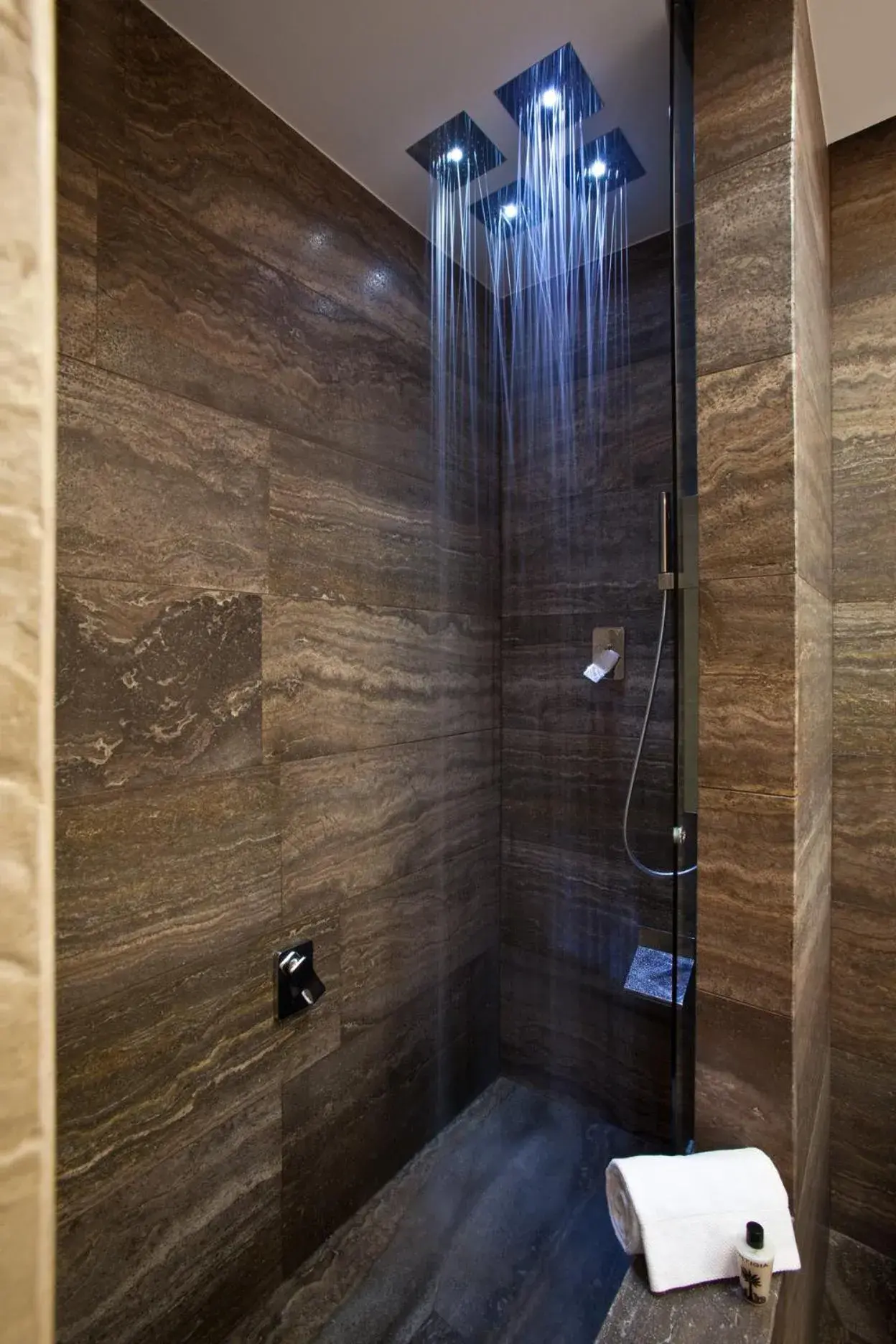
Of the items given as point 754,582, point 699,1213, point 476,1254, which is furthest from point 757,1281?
point 754,582

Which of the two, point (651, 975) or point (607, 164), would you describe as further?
point (651, 975)

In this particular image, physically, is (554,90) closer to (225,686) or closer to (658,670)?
(658,670)

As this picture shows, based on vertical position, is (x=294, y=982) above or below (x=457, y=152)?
below

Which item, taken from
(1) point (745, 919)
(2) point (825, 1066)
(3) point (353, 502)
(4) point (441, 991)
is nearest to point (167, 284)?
(3) point (353, 502)

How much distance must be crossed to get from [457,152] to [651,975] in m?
2.23

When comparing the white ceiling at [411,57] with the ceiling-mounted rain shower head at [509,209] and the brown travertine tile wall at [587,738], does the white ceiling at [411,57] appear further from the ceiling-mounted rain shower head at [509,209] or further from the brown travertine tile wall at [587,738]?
the brown travertine tile wall at [587,738]

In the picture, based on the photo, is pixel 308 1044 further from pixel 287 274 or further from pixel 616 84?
pixel 616 84

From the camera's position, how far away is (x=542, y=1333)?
4.70ft

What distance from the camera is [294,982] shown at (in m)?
1.50

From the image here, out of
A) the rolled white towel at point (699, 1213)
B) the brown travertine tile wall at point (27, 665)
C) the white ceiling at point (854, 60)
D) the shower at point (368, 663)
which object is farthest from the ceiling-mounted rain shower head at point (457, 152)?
the rolled white towel at point (699, 1213)

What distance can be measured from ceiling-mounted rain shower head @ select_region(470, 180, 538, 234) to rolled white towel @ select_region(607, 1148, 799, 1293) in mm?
2227

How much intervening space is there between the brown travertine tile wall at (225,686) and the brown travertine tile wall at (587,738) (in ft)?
1.23

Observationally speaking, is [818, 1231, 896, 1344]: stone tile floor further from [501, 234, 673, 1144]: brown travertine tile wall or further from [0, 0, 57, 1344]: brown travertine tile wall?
[0, 0, 57, 1344]: brown travertine tile wall

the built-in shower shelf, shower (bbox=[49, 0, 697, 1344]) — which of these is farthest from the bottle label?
the built-in shower shelf
